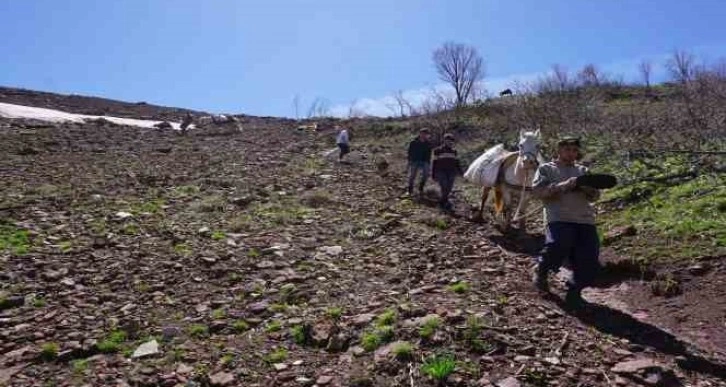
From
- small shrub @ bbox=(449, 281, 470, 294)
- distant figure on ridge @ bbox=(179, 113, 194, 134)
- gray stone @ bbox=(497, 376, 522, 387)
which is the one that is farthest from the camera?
distant figure on ridge @ bbox=(179, 113, 194, 134)

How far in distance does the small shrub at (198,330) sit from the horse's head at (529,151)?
4633mm

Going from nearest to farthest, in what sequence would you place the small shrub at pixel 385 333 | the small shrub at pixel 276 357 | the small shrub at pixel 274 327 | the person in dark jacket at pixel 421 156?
1. the small shrub at pixel 276 357
2. the small shrub at pixel 385 333
3. the small shrub at pixel 274 327
4. the person in dark jacket at pixel 421 156

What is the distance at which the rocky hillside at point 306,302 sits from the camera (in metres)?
3.96

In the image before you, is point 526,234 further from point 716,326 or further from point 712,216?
point 716,326

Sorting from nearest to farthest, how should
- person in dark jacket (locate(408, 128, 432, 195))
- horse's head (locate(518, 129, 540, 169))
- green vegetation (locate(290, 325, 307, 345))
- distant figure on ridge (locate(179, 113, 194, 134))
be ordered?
green vegetation (locate(290, 325, 307, 345)) → horse's head (locate(518, 129, 540, 169)) → person in dark jacket (locate(408, 128, 432, 195)) → distant figure on ridge (locate(179, 113, 194, 134))

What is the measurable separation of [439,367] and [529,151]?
4.61 meters

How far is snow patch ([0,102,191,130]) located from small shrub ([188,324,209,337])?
19.4 metres

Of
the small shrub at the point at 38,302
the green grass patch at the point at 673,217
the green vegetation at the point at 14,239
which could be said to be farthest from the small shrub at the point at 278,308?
the green grass patch at the point at 673,217

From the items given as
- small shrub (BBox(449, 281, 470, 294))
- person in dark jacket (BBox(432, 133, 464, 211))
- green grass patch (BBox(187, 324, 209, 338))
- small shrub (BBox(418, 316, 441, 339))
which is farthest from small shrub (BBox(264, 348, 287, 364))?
person in dark jacket (BBox(432, 133, 464, 211))

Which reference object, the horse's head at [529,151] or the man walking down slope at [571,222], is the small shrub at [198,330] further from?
the horse's head at [529,151]

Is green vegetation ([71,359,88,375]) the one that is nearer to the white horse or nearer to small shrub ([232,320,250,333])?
small shrub ([232,320,250,333])

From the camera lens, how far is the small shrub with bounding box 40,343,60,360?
441 cm

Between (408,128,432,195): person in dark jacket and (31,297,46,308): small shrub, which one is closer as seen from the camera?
(31,297,46,308): small shrub

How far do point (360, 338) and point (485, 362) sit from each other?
1000mm
